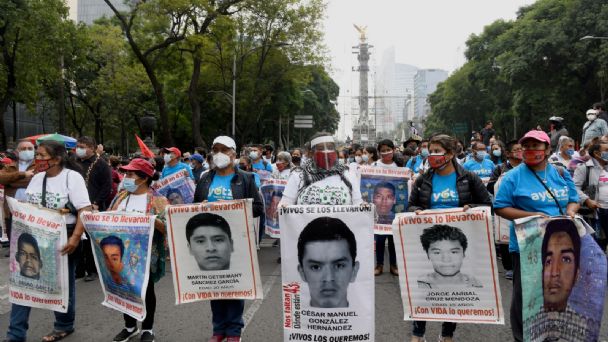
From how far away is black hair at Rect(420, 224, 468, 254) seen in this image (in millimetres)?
4609

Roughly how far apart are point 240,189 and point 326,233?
1.31 m

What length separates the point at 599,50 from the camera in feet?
103

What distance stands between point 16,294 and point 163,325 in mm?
1446

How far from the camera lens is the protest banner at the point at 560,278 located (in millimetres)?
4215

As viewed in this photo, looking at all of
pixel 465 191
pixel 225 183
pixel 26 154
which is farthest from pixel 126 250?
pixel 465 191

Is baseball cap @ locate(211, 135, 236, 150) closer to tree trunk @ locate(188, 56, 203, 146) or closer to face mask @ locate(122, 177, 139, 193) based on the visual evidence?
face mask @ locate(122, 177, 139, 193)

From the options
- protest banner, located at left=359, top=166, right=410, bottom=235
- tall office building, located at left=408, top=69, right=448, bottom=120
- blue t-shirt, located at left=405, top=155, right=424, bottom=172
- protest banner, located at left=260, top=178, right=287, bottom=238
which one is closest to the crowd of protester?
protest banner, located at left=359, top=166, right=410, bottom=235

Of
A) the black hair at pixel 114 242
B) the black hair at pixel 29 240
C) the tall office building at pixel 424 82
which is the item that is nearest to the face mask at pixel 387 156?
the black hair at pixel 114 242

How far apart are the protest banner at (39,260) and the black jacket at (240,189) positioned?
121cm

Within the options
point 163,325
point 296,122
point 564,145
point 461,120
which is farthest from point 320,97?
point 163,325

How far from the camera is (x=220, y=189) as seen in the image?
5352 millimetres

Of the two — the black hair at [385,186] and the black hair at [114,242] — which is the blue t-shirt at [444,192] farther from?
the black hair at [385,186]

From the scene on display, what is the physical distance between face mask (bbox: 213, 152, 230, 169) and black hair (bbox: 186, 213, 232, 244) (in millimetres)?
567

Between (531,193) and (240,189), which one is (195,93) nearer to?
(240,189)
